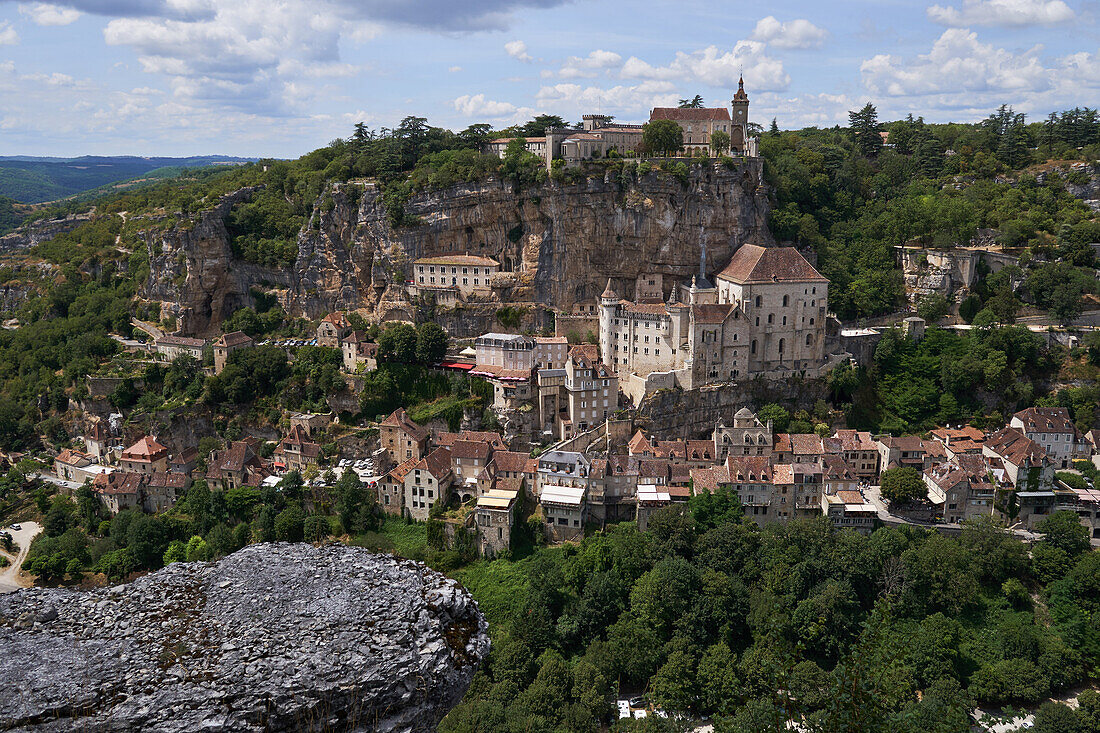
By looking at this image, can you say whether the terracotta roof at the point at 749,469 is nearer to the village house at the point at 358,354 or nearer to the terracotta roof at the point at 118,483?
the village house at the point at 358,354

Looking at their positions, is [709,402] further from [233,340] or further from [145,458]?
[145,458]

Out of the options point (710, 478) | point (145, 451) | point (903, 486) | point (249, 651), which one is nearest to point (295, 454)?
point (145, 451)

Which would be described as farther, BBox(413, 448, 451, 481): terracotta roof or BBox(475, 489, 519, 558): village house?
BBox(413, 448, 451, 481): terracotta roof

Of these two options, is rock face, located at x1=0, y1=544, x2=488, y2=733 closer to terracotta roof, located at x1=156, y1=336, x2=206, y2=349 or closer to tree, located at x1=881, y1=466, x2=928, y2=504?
tree, located at x1=881, y1=466, x2=928, y2=504

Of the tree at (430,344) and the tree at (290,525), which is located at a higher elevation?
the tree at (430,344)

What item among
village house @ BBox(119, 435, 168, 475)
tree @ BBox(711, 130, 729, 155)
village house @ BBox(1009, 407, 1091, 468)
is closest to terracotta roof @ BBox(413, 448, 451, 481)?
village house @ BBox(119, 435, 168, 475)

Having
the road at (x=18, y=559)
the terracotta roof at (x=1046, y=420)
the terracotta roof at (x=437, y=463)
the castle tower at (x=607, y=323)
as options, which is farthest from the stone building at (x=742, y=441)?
the road at (x=18, y=559)

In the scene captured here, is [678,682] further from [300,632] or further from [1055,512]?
[1055,512]

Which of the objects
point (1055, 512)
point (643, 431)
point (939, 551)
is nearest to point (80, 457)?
point (643, 431)
